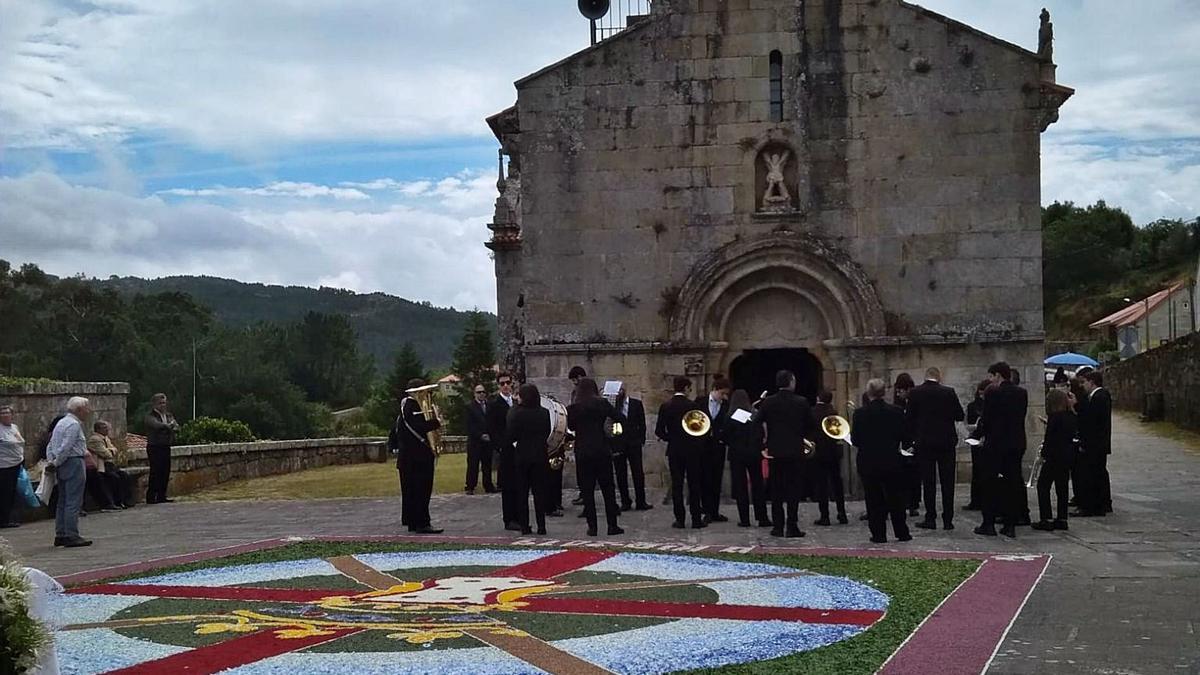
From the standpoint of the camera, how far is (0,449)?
15586 millimetres

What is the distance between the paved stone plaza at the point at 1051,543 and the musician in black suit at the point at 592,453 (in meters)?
0.40

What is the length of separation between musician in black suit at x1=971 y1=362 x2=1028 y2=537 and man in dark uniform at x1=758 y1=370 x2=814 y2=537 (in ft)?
6.38

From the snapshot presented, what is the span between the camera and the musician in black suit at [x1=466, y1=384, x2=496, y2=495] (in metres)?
19.2

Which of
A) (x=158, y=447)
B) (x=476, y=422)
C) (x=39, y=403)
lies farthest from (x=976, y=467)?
(x=39, y=403)

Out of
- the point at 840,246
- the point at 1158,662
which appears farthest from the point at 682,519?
the point at 1158,662

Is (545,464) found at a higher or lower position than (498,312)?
lower

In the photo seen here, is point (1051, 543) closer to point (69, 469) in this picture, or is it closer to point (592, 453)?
point (592, 453)

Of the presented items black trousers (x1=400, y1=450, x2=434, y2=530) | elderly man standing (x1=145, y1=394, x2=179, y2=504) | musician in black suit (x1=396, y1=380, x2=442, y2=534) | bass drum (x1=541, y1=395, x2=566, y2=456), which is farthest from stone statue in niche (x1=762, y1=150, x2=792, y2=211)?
elderly man standing (x1=145, y1=394, x2=179, y2=504)

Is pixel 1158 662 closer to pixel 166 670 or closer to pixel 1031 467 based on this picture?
pixel 166 670

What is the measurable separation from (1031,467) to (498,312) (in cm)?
1232

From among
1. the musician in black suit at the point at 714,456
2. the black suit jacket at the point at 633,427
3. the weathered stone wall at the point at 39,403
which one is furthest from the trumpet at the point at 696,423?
the weathered stone wall at the point at 39,403

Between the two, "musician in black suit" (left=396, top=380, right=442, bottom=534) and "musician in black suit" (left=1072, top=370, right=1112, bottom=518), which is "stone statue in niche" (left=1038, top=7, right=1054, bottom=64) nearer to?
"musician in black suit" (left=1072, top=370, right=1112, bottom=518)

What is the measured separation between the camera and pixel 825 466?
14867 millimetres

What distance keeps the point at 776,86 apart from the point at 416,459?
8.41m
